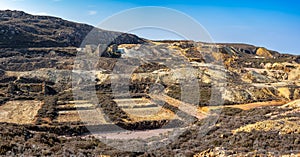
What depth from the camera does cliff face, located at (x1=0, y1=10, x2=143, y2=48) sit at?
7150 centimetres

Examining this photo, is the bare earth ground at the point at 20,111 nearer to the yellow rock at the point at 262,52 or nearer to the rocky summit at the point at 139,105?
the rocky summit at the point at 139,105

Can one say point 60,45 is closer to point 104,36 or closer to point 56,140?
point 104,36

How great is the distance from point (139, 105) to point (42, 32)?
200 ft

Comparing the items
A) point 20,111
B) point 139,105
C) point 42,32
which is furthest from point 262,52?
point 20,111

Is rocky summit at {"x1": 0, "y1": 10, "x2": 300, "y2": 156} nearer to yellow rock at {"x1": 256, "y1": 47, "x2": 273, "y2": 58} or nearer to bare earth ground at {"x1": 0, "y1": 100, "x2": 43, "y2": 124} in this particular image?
bare earth ground at {"x1": 0, "y1": 100, "x2": 43, "y2": 124}

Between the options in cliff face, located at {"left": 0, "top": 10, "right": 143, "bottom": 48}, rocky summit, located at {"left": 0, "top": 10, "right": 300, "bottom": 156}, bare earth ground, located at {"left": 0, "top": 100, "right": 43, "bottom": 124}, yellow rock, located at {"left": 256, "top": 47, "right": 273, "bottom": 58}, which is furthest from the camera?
yellow rock, located at {"left": 256, "top": 47, "right": 273, "bottom": 58}

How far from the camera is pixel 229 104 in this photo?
32812 millimetres

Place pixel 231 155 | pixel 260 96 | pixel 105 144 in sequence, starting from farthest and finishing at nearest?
pixel 260 96 < pixel 105 144 < pixel 231 155

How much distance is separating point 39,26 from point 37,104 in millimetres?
65410

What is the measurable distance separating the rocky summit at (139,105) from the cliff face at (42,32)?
0.69 metres

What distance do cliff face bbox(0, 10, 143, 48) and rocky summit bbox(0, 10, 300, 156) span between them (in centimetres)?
69

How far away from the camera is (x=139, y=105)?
3094 cm

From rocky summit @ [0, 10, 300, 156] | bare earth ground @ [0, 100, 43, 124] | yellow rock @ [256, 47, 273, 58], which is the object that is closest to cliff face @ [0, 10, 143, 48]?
rocky summit @ [0, 10, 300, 156]

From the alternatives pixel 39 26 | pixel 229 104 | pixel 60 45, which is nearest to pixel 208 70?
pixel 229 104
